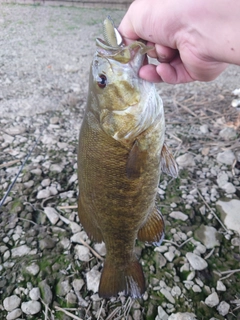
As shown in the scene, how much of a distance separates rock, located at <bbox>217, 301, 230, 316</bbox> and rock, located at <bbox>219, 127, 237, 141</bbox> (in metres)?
1.60

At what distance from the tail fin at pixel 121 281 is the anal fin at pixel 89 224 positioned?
136 mm

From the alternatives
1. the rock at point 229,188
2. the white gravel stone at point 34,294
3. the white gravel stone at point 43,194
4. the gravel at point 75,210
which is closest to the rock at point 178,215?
the gravel at point 75,210

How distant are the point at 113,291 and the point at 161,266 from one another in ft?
1.59

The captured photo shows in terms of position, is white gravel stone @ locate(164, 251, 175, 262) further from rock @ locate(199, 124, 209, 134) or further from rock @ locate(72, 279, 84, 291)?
rock @ locate(199, 124, 209, 134)

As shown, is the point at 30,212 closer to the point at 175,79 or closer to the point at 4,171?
the point at 4,171

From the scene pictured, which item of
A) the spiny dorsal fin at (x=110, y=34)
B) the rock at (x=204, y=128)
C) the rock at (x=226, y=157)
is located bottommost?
the rock at (x=204, y=128)

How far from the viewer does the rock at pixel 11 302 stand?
175cm

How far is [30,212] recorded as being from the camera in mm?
2256

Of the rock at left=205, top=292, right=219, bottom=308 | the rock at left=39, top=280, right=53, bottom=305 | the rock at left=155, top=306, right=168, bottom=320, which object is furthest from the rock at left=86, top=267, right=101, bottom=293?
the rock at left=205, top=292, right=219, bottom=308

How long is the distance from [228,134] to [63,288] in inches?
78.5

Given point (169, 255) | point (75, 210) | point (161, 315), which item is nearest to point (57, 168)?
point (75, 210)

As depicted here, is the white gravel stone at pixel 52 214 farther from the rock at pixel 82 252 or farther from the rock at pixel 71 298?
the rock at pixel 71 298

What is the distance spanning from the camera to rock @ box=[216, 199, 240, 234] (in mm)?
2279

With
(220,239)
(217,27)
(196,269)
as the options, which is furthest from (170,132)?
(217,27)
